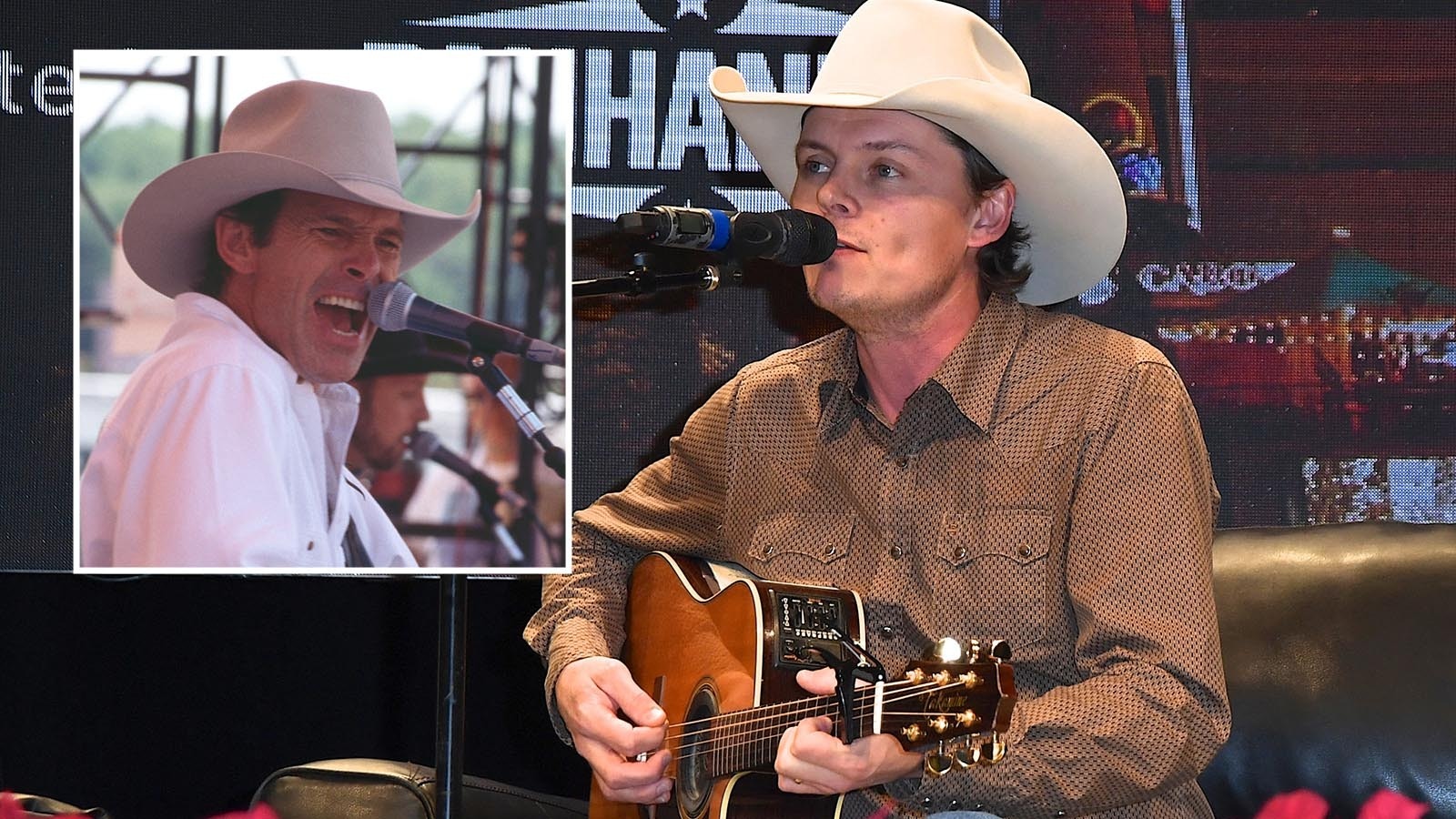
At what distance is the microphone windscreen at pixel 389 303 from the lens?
1.95 meters

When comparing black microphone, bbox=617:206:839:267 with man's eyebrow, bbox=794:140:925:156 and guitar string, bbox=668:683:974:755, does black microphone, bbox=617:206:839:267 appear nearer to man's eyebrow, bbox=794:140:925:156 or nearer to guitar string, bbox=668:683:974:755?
man's eyebrow, bbox=794:140:925:156

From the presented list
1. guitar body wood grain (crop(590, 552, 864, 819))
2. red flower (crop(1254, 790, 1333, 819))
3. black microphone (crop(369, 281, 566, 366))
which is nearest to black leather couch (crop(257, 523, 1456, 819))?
guitar body wood grain (crop(590, 552, 864, 819))

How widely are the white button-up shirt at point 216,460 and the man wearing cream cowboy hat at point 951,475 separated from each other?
0.56 meters

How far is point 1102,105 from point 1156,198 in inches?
8.4

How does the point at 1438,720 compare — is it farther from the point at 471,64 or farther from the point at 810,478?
the point at 471,64

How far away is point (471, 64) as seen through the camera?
1.95 m

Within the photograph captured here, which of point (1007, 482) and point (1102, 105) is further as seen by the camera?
point (1102, 105)

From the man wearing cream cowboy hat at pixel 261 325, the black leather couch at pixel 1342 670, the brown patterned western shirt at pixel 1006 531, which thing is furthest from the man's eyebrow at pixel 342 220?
the black leather couch at pixel 1342 670

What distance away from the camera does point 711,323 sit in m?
3.14

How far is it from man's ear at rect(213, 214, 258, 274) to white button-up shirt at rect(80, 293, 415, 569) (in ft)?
0.19

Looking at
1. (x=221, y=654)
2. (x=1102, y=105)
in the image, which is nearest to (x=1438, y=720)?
(x=1102, y=105)

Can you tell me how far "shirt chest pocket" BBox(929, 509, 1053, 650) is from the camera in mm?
2139

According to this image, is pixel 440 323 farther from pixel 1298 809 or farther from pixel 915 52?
pixel 1298 809

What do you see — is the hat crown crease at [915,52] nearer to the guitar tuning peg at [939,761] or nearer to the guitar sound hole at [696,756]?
the guitar sound hole at [696,756]
